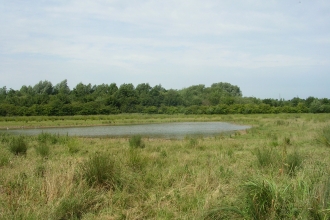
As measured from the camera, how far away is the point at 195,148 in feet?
44.7

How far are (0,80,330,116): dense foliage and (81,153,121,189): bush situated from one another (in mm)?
58920

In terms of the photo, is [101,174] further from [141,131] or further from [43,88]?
[43,88]

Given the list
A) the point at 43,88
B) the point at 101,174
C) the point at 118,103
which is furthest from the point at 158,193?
the point at 43,88

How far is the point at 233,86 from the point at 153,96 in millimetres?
52838

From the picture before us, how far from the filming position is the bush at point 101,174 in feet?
18.8

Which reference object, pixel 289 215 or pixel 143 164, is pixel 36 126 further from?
pixel 289 215

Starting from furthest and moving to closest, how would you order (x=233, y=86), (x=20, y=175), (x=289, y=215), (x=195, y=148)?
(x=233, y=86)
(x=195, y=148)
(x=20, y=175)
(x=289, y=215)

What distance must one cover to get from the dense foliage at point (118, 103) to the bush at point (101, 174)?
58920 mm

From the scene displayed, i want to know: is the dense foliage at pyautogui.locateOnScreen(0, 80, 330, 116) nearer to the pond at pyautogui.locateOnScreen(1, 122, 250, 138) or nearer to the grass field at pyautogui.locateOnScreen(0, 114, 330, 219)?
the pond at pyautogui.locateOnScreen(1, 122, 250, 138)

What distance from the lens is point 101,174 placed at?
19.1ft

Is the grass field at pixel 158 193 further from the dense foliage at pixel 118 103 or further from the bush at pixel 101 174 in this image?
the dense foliage at pixel 118 103

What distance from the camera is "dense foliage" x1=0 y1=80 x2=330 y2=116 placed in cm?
6481

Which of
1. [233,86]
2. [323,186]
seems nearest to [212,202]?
[323,186]

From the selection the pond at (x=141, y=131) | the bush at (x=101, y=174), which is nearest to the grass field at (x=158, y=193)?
the bush at (x=101, y=174)
